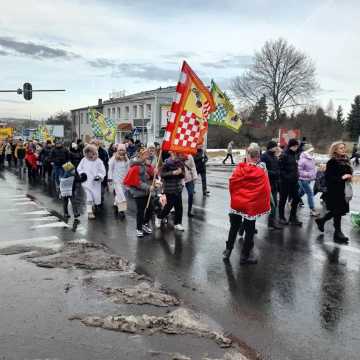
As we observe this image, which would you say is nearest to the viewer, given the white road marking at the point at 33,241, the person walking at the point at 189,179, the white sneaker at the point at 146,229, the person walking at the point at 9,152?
the white road marking at the point at 33,241

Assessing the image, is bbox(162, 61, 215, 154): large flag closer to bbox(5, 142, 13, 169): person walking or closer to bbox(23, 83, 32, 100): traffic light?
bbox(5, 142, 13, 169): person walking

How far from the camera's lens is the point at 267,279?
586cm

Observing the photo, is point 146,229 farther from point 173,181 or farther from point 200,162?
point 200,162

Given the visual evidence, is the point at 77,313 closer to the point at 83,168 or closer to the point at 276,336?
the point at 276,336

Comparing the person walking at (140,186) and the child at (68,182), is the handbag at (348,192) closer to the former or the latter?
the person walking at (140,186)

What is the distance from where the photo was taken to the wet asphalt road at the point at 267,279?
4.21 m

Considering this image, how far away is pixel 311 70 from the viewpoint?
214 ft

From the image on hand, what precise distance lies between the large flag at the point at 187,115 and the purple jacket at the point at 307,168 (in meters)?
3.43

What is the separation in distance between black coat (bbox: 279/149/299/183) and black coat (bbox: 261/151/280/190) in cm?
11

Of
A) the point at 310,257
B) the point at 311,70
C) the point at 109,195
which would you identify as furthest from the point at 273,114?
the point at 310,257

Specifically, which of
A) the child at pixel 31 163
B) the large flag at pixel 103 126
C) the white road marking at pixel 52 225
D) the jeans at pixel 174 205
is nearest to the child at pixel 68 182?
the white road marking at pixel 52 225

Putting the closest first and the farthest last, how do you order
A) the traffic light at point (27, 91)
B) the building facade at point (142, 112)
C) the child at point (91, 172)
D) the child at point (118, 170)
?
the child at point (91, 172) → the child at point (118, 170) → the traffic light at point (27, 91) → the building facade at point (142, 112)

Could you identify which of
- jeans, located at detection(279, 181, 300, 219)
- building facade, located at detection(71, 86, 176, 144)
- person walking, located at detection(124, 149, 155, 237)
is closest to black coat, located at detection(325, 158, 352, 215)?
jeans, located at detection(279, 181, 300, 219)

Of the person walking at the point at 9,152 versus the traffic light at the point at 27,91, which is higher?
the traffic light at the point at 27,91
